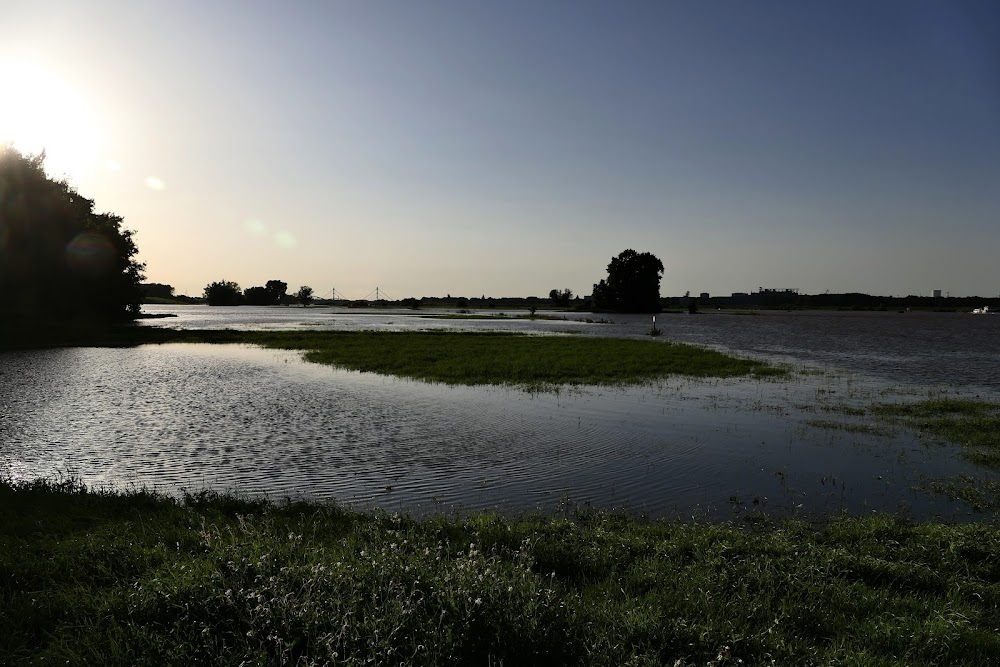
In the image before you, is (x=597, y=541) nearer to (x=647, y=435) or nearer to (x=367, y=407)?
Result: (x=647, y=435)

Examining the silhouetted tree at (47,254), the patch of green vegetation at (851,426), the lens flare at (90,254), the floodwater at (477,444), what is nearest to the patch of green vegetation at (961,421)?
the floodwater at (477,444)

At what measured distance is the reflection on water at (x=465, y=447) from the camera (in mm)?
13906

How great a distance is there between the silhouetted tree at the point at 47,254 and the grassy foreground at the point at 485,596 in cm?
7672

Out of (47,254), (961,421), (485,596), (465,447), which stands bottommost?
(465,447)

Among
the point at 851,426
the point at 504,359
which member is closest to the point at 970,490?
the point at 851,426

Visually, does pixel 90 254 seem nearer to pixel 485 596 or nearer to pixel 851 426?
pixel 851 426

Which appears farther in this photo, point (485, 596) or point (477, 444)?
point (477, 444)

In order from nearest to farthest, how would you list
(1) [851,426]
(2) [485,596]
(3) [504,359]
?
(2) [485,596]
(1) [851,426]
(3) [504,359]

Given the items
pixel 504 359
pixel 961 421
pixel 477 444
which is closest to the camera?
pixel 477 444

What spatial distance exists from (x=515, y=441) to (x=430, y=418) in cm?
493

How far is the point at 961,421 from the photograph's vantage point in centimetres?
2259

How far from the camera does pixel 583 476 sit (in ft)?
50.1

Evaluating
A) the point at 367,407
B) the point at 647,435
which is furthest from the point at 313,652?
the point at 367,407

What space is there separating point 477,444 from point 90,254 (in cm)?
8786
